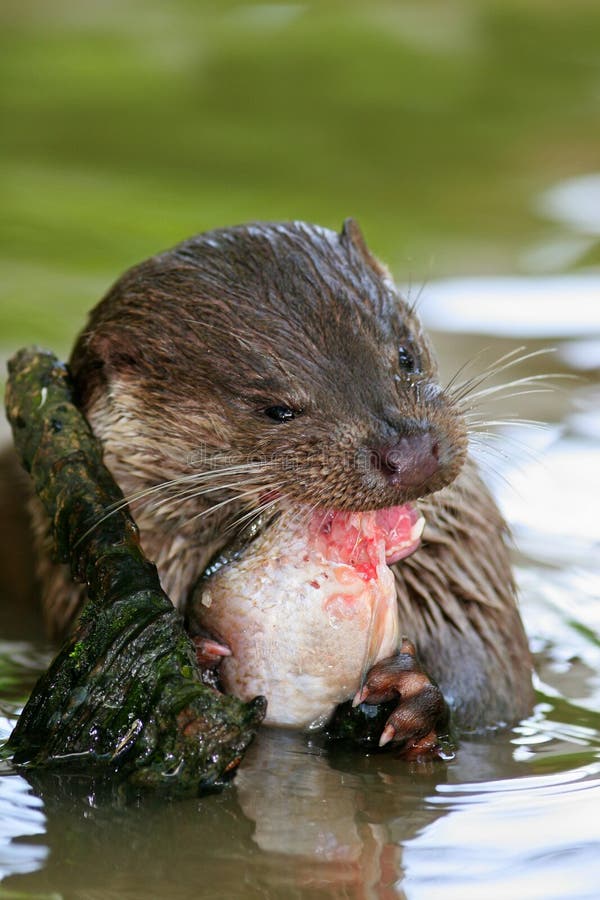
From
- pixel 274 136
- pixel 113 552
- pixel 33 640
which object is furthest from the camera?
pixel 274 136

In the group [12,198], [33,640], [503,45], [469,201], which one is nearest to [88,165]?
[12,198]

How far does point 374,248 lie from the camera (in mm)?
6559

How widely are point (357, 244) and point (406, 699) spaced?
0.92m

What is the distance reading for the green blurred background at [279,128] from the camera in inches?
264

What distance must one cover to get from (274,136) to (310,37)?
1.23m

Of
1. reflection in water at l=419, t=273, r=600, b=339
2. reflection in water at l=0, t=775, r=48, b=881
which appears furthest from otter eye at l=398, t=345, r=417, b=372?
reflection in water at l=419, t=273, r=600, b=339

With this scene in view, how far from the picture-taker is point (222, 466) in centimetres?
301

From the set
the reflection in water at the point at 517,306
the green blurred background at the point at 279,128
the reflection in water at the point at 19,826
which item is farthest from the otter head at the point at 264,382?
the green blurred background at the point at 279,128

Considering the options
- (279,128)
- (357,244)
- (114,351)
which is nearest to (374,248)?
(279,128)

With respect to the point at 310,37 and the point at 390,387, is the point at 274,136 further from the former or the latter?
the point at 390,387

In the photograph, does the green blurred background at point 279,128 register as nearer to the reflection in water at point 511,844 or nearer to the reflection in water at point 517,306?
the reflection in water at point 517,306

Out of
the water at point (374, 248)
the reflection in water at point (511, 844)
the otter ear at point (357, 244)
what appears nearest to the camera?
the reflection in water at point (511, 844)

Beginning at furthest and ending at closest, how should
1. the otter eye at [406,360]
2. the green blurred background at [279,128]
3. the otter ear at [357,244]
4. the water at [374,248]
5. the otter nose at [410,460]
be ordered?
the green blurred background at [279,128] < the otter ear at [357,244] < the otter eye at [406,360] < the otter nose at [410,460] < the water at [374,248]

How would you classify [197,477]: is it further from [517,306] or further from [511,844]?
[517,306]
